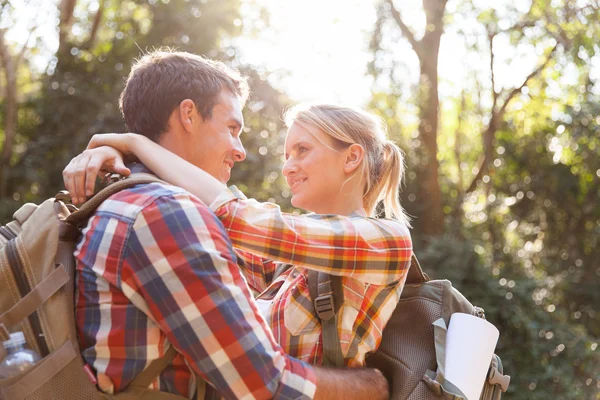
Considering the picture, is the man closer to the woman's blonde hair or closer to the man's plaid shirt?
the man's plaid shirt

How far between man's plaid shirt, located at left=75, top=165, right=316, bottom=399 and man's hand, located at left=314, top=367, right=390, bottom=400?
168 mm

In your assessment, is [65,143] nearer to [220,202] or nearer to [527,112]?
[527,112]

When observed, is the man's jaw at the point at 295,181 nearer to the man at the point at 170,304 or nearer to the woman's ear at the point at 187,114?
the woman's ear at the point at 187,114

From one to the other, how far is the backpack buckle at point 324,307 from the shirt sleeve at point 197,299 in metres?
0.47

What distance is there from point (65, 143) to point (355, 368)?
8400mm

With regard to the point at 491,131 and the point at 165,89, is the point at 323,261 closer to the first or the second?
the point at 165,89

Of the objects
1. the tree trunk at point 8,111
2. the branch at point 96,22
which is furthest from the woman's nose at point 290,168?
the branch at point 96,22

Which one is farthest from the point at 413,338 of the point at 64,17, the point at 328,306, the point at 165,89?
the point at 64,17

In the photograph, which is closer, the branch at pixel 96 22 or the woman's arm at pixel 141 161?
the woman's arm at pixel 141 161

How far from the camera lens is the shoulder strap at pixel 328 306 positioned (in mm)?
2129

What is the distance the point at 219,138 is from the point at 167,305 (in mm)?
805

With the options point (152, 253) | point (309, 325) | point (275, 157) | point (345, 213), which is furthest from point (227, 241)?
point (275, 157)

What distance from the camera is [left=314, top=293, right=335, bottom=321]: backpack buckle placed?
2.14 m

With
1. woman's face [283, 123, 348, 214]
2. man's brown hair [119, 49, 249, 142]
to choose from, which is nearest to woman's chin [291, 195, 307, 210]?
woman's face [283, 123, 348, 214]
